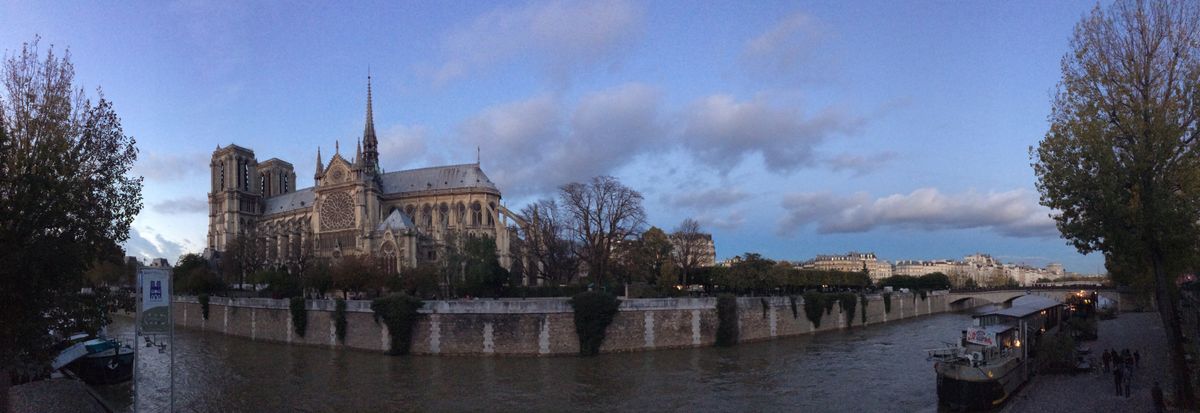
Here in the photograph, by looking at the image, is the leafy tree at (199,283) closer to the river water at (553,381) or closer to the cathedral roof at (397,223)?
the cathedral roof at (397,223)

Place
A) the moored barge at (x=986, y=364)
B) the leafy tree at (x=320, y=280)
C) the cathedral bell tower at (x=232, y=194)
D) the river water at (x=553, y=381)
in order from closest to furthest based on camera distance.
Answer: the moored barge at (x=986, y=364)
the river water at (x=553, y=381)
the leafy tree at (x=320, y=280)
the cathedral bell tower at (x=232, y=194)

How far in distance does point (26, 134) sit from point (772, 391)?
22.9 metres

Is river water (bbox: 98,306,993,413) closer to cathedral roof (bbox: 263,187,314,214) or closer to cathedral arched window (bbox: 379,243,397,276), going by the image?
cathedral arched window (bbox: 379,243,397,276)

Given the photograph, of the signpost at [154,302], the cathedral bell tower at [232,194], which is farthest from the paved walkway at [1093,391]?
the cathedral bell tower at [232,194]

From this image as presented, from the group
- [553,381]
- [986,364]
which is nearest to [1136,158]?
[986,364]

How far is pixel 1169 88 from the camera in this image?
16188 mm

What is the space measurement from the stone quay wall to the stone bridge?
4907 centimetres

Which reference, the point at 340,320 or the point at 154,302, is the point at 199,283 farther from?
the point at 154,302

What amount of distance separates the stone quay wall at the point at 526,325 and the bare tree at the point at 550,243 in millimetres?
15285

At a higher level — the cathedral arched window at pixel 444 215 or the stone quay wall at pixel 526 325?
the cathedral arched window at pixel 444 215

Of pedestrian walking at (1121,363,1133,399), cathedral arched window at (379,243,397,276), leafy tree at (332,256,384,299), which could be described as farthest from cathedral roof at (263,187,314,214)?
pedestrian walking at (1121,363,1133,399)

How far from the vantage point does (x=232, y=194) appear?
342 ft

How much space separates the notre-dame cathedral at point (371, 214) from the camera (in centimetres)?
7407

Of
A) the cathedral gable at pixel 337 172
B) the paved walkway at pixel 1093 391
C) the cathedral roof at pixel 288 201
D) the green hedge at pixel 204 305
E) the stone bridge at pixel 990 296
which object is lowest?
the stone bridge at pixel 990 296
